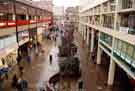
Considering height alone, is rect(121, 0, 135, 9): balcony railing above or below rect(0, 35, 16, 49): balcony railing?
above

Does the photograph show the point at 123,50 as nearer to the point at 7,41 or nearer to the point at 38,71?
the point at 38,71

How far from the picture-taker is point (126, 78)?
70.6 feet

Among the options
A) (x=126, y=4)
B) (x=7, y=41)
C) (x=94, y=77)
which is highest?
(x=126, y=4)

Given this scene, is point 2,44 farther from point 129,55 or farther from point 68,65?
point 129,55

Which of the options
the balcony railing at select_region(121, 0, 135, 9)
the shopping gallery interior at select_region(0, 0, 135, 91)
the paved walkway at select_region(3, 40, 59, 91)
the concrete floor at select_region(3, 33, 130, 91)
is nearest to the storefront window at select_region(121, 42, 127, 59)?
the shopping gallery interior at select_region(0, 0, 135, 91)

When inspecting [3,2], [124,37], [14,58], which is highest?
[3,2]

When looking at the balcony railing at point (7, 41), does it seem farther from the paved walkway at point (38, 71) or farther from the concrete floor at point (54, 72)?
the concrete floor at point (54, 72)

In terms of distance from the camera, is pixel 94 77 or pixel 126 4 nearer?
pixel 126 4

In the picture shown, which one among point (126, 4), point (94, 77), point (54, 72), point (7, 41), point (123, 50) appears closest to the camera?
point (123, 50)

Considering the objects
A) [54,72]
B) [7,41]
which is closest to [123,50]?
[54,72]

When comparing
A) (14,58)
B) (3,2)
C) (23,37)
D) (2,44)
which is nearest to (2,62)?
(2,44)

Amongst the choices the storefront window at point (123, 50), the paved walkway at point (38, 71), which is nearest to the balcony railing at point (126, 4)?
the storefront window at point (123, 50)

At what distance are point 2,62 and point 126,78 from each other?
1375 cm

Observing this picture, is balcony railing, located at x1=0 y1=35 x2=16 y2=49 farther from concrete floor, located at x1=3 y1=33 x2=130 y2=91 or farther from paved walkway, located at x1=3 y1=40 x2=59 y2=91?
concrete floor, located at x1=3 y1=33 x2=130 y2=91
